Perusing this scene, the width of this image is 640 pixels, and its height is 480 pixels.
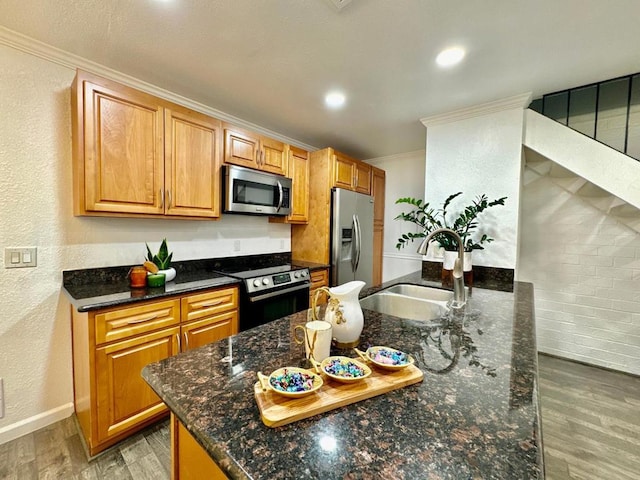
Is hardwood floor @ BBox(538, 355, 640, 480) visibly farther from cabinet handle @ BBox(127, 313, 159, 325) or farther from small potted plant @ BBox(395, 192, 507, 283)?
cabinet handle @ BBox(127, 313, 159, 325)

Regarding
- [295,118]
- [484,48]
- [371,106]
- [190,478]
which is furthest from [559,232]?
[190,478]

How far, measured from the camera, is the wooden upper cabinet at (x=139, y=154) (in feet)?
5.40

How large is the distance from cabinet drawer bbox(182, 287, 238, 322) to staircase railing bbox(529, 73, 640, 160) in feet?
9.82

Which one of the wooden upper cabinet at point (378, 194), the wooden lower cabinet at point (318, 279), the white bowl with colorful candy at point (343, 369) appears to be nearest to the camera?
the white bowl with colorful candy at point (343, 369)

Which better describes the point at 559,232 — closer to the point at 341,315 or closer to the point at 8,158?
the point at 341,315

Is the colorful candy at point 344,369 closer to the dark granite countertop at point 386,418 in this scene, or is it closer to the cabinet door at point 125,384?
the dark granite countertop at point 386,418

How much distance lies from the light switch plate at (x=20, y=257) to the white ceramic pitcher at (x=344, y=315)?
1.92m

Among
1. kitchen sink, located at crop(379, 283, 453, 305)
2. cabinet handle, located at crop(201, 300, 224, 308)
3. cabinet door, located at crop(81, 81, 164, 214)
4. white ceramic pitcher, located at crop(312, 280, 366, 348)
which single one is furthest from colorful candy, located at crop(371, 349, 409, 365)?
cabinet door, located at crop(81, 81, 164, 214)

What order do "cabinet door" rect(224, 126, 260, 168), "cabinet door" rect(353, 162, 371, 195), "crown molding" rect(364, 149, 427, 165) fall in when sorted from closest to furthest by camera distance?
"cabinet door" rect(224, 126, 260, 168) → "cabinet door" rect(353, 162, 371, 195) → "crown molding" rect(364, 149, 427, 165)

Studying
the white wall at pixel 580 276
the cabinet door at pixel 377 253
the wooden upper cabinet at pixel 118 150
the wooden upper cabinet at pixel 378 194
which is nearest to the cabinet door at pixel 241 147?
the wooden upper cabinet at pixel 118 150

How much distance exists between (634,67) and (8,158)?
4001mm

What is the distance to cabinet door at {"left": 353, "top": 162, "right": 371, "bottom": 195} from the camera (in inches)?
134

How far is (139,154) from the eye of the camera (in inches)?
72.4

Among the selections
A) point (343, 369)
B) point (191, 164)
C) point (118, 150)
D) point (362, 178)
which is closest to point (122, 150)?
point (118, 150)
